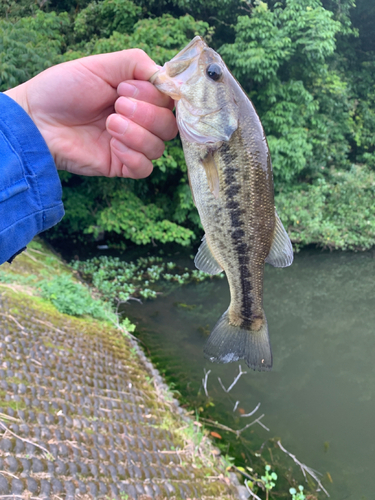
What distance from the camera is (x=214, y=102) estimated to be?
1475mm

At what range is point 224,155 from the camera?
4.81 feet

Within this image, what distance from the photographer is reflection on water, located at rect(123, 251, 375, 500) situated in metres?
4.23

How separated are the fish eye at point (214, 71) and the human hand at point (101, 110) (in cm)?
29

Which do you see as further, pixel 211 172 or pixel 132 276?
pixel 132 276

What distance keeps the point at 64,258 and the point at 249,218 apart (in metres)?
8.79

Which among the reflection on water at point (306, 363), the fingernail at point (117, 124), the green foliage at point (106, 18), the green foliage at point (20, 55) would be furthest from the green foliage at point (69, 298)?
the green foliage at point (106, 18)

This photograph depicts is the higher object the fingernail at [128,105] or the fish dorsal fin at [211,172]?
the fingernail at [128,105]

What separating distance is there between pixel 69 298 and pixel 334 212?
934 cm

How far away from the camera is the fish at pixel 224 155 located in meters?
1.44

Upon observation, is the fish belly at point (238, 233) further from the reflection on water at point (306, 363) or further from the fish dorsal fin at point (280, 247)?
the reflection on water at point (306, 363)

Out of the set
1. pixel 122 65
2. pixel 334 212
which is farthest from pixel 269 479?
pixel 334 212

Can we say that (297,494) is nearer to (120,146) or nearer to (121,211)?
(120,146)

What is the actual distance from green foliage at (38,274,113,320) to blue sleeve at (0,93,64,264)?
11.8 feet

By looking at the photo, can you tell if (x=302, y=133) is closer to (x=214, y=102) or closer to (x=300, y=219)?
(x=300, y=219)
